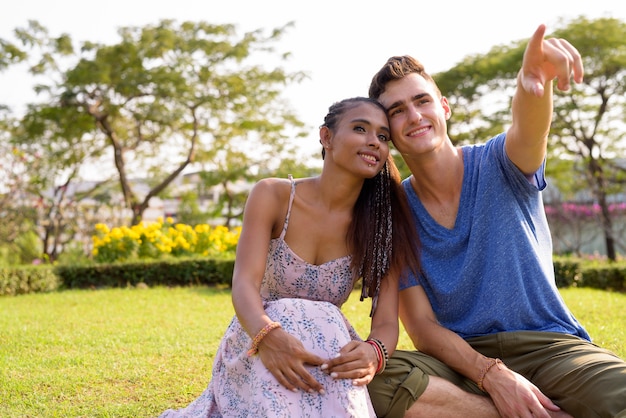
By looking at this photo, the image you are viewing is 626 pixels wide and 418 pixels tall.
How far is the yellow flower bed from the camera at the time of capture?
11352 mm

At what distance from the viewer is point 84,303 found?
27.1 feet

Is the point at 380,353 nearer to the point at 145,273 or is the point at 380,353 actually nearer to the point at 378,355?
the point at 378,355

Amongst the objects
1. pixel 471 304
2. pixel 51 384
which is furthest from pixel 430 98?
pixel 51 384

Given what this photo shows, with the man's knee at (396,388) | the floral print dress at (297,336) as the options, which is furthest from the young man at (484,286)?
the floral print dress at (297,336)

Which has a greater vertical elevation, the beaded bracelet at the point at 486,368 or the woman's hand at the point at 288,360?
the woman's hand at the point at 288,360

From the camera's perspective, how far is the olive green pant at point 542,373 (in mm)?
2715

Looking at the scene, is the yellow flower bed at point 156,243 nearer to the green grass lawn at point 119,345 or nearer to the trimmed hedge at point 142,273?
the trimmed hedge at point 142,273

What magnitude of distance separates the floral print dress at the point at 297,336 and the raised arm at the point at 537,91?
929mm

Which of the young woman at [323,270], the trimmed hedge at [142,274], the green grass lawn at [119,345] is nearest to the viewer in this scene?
the young woman at [323,270]

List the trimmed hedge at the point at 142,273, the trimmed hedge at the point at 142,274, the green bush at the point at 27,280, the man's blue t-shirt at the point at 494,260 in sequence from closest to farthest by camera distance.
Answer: the man's blue t-shirt at the point at 494,260, the green bush at the point at 27,280, the trimmed hedge at the point at 142,273, the trimmed hedge at the point at 142,274

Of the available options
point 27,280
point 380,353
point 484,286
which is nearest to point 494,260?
point 484,286

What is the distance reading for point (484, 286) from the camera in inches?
123

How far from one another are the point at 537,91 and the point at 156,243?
9.64 meters

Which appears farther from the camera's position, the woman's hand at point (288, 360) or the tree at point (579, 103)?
the tree at point (579, 103)
